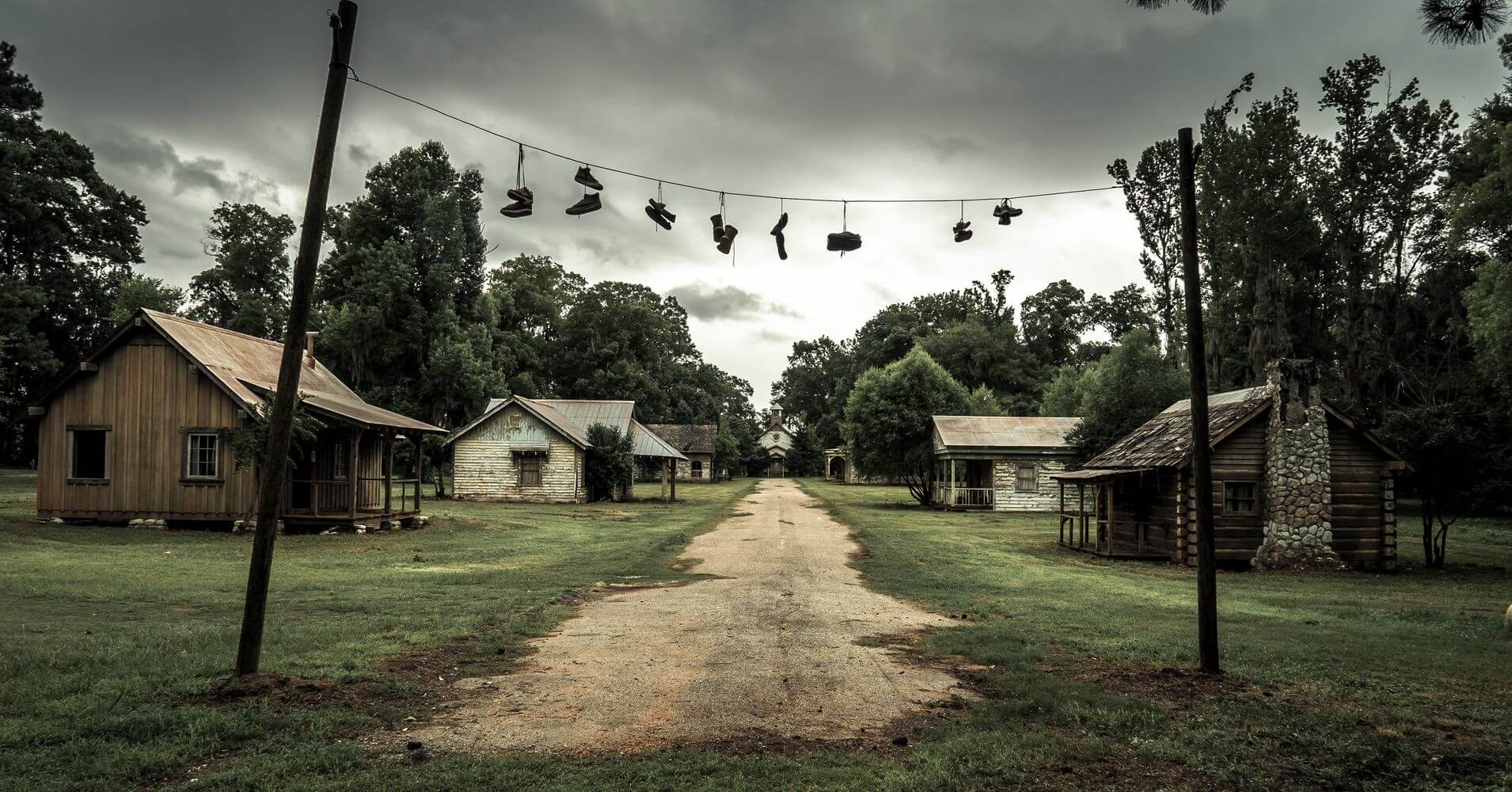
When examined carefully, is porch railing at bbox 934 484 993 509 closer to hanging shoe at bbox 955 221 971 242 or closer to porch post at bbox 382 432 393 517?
porch post at bbox 382 432 393 517

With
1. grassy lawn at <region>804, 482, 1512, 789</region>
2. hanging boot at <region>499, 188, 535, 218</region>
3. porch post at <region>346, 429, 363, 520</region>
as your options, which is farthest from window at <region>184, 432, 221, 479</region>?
grassy lawn at <region>804, 482, 1512, 789</region>

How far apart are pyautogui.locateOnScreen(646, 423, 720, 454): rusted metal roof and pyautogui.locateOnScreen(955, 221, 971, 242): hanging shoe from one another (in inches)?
2475

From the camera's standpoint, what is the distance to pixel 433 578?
1461cm

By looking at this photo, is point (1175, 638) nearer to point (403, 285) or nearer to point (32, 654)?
point (32, 654)

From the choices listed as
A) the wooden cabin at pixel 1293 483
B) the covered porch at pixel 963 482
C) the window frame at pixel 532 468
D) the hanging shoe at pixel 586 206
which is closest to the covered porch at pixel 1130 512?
the wooden cabin at pixel 1293 483

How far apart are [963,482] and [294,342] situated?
38.4 metres

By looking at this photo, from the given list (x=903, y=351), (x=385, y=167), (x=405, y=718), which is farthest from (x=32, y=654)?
(x=903, y=351)

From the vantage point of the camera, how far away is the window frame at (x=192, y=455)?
2234cm

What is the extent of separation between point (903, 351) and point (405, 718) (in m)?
79.5

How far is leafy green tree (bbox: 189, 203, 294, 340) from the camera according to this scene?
2306 inches

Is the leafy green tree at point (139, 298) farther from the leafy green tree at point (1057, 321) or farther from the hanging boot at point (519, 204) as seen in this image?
the leafy green tree at point (1057, 321)

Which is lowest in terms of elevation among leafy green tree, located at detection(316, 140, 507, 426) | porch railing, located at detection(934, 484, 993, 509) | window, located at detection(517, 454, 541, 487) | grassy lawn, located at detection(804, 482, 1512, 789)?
porch railing, located at detection(934, 484, 993, 509)

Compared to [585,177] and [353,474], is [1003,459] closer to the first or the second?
[353,474]

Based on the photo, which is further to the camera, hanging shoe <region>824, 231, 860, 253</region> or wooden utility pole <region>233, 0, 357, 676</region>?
hanging shoe <region>824, 231, 860, 253</region>
